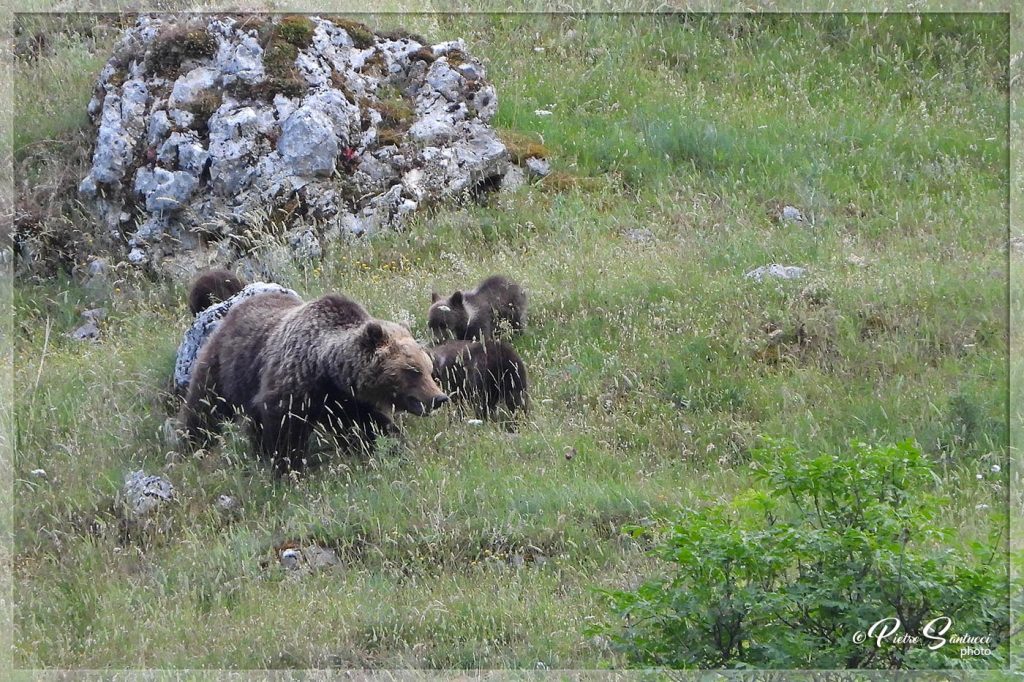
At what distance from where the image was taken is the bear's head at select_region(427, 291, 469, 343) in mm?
9766

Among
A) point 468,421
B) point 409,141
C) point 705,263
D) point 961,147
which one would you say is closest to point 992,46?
point 961,147

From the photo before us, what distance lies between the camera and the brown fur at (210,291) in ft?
33.2

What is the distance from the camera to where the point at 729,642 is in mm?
4789

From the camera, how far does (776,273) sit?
9.91m

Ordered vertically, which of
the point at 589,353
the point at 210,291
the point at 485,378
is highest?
the point at 210,291

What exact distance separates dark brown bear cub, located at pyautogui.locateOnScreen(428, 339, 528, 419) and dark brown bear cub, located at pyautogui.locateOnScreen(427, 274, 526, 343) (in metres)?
0.83

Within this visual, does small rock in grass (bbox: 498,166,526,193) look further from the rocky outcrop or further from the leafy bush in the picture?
the leafy bush

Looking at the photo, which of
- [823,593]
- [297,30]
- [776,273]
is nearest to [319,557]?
[823,593]

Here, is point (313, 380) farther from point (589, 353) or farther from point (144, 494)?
point (589, 353)

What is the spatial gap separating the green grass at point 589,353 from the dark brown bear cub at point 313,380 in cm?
28

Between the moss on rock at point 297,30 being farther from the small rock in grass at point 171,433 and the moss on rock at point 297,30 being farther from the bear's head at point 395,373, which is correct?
the bear's head at point 395,373

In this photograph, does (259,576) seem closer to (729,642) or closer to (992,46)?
(729,642)

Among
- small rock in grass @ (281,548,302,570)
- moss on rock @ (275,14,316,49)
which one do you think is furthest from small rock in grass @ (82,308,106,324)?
small rock in grass @ (281,548,302,570)

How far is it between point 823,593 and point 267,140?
861 centimetres
